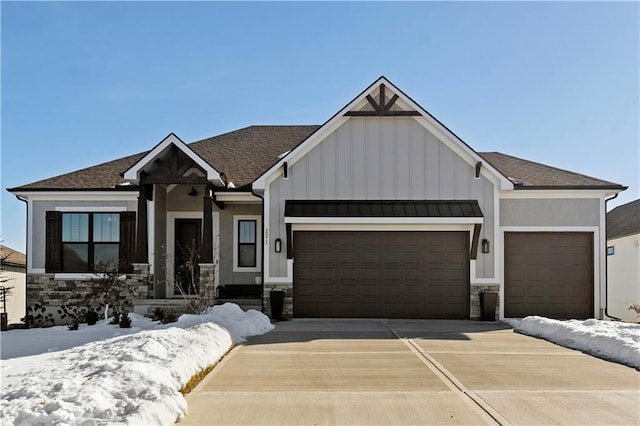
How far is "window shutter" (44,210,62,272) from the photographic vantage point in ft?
56.6

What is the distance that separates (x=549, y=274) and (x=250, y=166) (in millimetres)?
9496

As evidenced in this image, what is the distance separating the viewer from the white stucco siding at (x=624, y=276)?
2245 centimetres

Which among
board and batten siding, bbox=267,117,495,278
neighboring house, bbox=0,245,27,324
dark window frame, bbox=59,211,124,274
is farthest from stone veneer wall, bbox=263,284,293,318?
neighboring house, bbox=0,245,27,324

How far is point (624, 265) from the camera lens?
2356 cm

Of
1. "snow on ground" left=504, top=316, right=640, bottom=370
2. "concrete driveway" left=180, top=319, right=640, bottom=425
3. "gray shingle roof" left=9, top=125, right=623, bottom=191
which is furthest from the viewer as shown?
"gray shingle roof" left=9, top=125, right=623, bottom=191

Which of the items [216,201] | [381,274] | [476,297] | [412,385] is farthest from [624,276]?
[412,385]

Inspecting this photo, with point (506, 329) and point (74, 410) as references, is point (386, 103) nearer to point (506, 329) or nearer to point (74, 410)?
point (506, 329)

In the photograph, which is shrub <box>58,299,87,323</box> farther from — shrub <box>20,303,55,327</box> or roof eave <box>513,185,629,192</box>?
roof eave <box>513,185,629,192</box>

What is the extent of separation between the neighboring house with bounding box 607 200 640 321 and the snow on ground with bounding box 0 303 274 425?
656 inches

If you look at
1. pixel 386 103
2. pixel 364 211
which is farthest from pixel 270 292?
pixel 386 103

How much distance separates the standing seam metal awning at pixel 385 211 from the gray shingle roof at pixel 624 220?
10.2 m

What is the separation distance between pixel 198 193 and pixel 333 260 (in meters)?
4.96

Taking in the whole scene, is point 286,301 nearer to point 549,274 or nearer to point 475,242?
point 475,242

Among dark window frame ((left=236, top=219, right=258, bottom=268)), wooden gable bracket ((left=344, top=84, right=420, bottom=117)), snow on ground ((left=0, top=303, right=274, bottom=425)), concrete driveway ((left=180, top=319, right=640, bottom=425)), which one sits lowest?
concrete driveway ((left=180, top=319, right=640, bottom=425))
